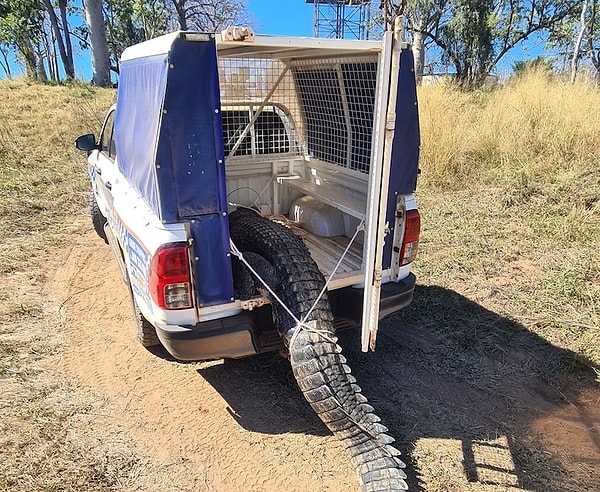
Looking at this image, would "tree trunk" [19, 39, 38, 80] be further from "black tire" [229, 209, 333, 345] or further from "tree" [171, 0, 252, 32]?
"black tire" [229, 209, 333, 345]

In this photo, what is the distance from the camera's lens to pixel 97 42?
749 inches

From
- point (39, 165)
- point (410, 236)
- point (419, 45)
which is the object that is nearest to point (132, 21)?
point (419, 45)

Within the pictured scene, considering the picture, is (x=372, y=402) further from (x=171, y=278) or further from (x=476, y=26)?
(x=476, y=26)

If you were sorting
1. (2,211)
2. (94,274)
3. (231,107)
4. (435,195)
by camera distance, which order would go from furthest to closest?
(435,195) → (2,211) → (94,274) → (231,107)

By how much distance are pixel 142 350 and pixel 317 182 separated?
2.08 m

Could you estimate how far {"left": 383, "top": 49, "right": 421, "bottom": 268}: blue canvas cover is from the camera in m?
2.87

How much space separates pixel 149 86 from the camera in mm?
2648

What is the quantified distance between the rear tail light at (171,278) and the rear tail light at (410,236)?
4.74 ft

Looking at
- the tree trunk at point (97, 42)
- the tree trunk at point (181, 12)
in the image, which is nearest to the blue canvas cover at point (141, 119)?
the tree trunk at point (97, 42)

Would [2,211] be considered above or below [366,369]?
above

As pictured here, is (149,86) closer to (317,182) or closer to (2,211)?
(317,182)

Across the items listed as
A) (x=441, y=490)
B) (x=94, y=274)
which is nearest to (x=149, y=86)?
(x=441, y=490)

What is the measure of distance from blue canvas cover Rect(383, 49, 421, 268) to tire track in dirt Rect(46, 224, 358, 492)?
4.46 feet

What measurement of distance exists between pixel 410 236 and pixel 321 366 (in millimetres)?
1073
